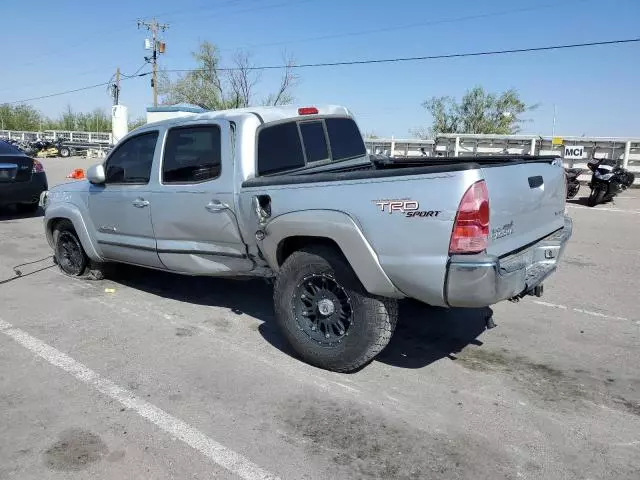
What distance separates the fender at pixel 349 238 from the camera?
359cm

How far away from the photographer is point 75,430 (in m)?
3.26

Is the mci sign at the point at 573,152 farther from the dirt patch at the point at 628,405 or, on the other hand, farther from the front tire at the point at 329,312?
the front tire at the point at 329,312

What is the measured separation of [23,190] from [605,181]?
43.8 ft

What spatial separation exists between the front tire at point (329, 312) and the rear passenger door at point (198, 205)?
68cm

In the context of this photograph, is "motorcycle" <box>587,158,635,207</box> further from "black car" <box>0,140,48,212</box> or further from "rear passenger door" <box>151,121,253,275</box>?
"black car" <box>0,140,48,212</box>

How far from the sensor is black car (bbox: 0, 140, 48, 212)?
34.5 feet

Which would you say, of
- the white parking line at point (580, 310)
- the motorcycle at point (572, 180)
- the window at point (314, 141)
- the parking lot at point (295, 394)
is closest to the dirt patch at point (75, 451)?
the parking lot at point (295, 394)

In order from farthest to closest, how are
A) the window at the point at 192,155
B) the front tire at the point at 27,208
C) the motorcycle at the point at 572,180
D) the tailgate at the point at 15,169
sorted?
1. the motorcycle at the point at 572,180
2. the front tire at the point at 27,208
3. the tailgate at the point at 15,169
4. the window at the point at 192,155

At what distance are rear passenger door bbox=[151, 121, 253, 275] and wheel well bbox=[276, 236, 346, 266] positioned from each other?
1.47 ft

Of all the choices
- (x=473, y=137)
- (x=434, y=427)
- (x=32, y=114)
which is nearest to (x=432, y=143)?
(x=473, y=137)

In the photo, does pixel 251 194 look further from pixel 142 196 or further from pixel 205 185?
pixel 142 196

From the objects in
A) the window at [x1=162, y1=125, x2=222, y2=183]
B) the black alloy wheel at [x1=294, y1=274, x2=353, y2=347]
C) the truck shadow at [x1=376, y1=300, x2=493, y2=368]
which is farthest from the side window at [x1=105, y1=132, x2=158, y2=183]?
the truck shadow at [x1=376, y1=300, x2=493, y2=368]

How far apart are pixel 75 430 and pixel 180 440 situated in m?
0.66

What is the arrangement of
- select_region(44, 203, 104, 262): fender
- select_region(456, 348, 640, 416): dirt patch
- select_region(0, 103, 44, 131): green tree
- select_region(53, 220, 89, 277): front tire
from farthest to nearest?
select_region(0, 103, 44, 131): green tree
select_region(53, 220, 89, 277): front tire
select_region(44, 203, 104, 262): fender
select_region(456, 348, 640, 416): dirt patch
